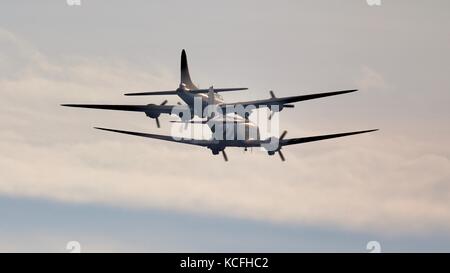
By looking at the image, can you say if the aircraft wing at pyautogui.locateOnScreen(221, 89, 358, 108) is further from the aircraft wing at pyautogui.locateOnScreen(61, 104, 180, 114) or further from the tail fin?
the tail fin

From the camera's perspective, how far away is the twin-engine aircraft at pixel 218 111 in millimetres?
92375

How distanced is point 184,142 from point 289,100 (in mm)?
16680

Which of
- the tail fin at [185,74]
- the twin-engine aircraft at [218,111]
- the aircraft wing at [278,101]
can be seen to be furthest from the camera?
the tail fin at [185,74]

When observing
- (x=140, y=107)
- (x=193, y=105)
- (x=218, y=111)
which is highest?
(x=193, y=105)

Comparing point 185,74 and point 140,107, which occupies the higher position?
point 185,74

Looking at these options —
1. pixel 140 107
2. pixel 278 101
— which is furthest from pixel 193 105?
pixel 278 101

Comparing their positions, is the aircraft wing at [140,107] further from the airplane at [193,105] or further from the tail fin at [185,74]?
the tail fin at [185,74]

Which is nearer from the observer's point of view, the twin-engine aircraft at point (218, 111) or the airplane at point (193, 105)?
the twin-engine aircraft at point (218, 111)

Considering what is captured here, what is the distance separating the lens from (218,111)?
350ft

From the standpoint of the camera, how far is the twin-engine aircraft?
3637 inches

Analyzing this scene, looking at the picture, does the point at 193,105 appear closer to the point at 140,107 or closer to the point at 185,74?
the point at 140,107

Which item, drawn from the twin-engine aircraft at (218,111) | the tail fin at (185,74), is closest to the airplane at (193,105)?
the twin-engine aircraft at (218,111)

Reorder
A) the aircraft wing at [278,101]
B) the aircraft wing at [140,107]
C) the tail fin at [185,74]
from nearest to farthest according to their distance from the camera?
the aircraft wing at [278,101], the aircraft wing at [140,107], the tail fin at [185,74]
